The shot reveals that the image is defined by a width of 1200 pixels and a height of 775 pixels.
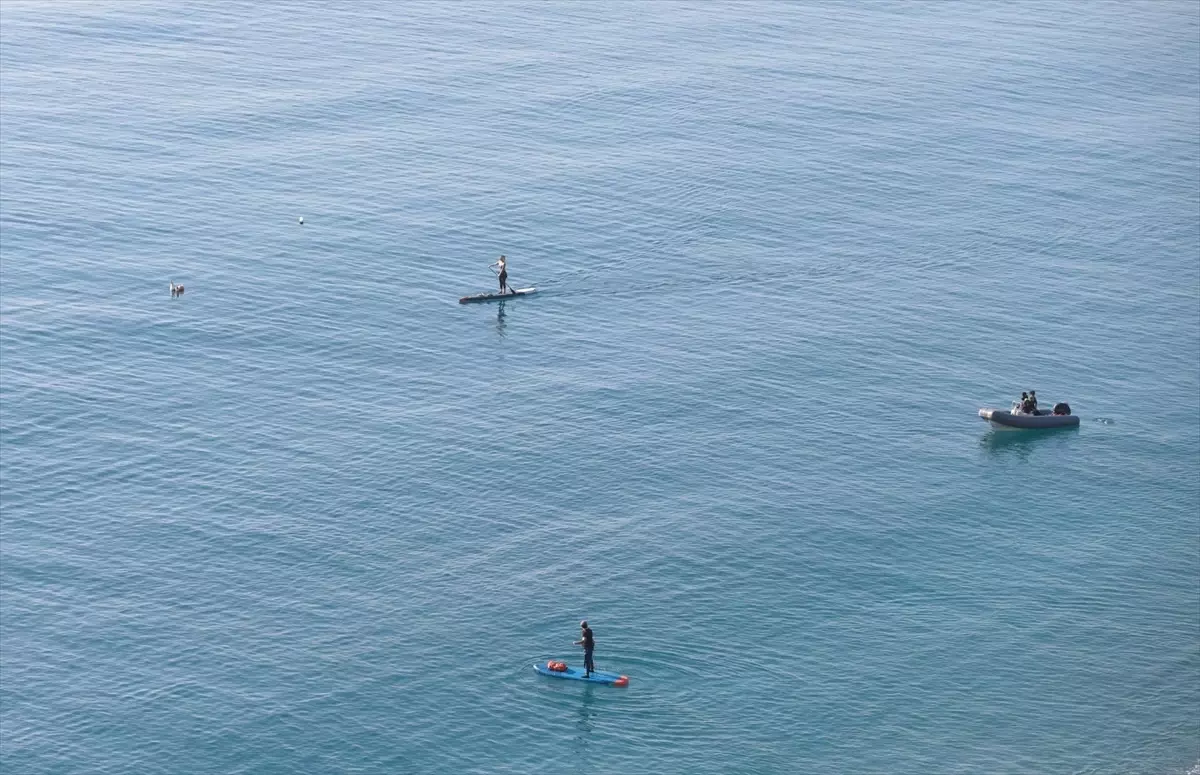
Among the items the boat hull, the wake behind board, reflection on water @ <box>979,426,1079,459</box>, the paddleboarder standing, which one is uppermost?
the paddleboarder standing

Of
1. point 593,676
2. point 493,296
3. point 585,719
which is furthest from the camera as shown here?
point 493,296

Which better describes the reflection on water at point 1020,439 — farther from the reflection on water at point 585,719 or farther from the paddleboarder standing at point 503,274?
the paddleboarder standing at point 503,274

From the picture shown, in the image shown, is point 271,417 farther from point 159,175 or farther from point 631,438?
point 159,175

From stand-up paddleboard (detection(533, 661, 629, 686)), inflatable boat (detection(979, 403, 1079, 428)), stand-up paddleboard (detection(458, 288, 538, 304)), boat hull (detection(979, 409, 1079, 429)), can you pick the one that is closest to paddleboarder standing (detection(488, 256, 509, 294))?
stand-up paddleboard (detection(458, 288, 538, 304))

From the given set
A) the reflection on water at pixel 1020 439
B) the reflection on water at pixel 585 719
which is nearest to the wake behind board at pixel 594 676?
the reflection on water at pixel 585 719

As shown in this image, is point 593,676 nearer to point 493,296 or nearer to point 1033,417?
point 1033,417

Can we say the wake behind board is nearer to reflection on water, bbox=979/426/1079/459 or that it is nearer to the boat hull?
reflection on water, bbox=979/426/1079/459

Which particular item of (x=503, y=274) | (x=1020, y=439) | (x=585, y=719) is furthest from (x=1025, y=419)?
(x=585, y=719)
